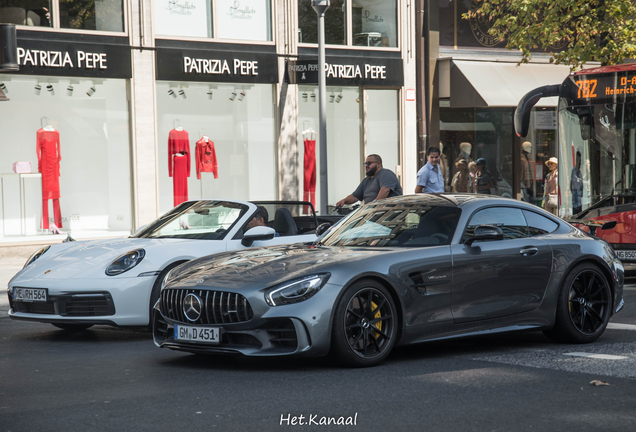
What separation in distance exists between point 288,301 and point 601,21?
13.6 m

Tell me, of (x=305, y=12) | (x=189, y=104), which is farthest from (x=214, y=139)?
(x=305, y=12)

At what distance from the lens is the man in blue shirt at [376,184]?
39.4 feet

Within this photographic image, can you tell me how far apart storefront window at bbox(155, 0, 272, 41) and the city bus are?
7.96 m

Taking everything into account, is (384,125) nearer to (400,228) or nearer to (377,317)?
(400,228)

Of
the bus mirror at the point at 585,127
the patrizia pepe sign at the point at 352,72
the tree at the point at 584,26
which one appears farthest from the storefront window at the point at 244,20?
the bus mirror at the point at 585,127

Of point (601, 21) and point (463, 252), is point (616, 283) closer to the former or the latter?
point (463, 252)

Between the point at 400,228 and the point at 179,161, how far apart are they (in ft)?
39.7

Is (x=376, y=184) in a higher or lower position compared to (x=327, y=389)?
higher

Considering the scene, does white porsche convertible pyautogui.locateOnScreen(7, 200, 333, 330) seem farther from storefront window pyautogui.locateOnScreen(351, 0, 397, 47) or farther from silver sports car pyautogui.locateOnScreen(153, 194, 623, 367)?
storefront window pyautogui.locateOnScreen(351, 0, 397, 47)

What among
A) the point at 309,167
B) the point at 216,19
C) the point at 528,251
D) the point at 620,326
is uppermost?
the point at 216,19

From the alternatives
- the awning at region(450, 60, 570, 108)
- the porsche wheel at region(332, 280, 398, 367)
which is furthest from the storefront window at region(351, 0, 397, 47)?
the porsche wheel at region(332, 280, 398, 367)

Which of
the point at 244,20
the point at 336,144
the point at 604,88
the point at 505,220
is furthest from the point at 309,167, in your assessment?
the point at 505,220

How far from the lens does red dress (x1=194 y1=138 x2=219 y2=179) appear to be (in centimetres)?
1869

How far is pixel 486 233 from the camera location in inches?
263
